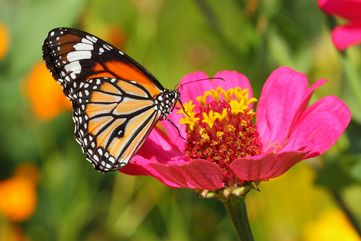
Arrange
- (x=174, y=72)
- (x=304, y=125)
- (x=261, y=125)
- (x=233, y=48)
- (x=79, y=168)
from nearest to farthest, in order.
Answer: (x=304, y=125)
(x=261, y=125)
(x=233, y=48)
(x=79, y=168)
(x=174, y=72)

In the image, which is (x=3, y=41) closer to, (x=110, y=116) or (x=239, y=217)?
(x=110, y=116)

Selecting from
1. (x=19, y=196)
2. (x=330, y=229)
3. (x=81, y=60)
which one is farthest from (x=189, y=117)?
(x=19, y=196)

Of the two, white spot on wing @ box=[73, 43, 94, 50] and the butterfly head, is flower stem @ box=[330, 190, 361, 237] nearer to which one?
the butterfly head

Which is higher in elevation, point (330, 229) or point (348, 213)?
point (348, 213)

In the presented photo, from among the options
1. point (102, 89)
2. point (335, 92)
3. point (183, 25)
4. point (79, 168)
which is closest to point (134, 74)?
point (102, 89)

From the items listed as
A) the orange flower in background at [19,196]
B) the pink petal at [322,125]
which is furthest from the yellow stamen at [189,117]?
the orange flower in background at [19,196]

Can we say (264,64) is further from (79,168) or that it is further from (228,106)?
(79,168)

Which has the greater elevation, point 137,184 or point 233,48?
point 233,48
